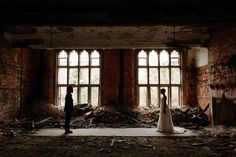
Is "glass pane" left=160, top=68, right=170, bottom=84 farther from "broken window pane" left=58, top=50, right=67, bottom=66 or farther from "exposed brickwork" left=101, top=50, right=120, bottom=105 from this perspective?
"broken window pane" left=58, top=50, right=67, bottom=66

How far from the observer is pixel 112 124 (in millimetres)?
10430

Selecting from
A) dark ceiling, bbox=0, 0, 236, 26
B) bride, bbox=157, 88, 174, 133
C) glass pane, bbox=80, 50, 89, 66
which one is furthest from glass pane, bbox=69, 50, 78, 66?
dark ceiling, bbox=0, 0, 236, 26

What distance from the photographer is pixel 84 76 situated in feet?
40.8

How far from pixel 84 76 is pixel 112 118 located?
2.85 meters

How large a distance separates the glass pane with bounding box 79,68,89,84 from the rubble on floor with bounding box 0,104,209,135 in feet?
4.15

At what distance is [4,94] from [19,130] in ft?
5.38

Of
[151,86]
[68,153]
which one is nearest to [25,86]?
[151,86]


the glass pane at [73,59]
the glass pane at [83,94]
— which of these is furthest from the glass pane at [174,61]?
the glass pane at [73,59]

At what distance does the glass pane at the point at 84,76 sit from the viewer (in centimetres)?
1238

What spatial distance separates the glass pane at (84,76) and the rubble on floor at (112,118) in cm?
127

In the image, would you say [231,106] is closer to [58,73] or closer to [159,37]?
[159,37]

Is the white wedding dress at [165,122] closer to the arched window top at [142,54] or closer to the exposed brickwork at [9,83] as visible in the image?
the arched window top at [142,54]

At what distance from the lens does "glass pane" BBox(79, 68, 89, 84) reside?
488 inches

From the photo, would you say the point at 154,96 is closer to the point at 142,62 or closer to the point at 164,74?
the point at 164,74
